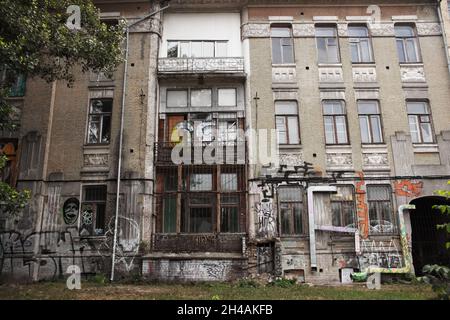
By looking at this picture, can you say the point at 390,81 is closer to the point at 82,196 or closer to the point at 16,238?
the point at 82,196

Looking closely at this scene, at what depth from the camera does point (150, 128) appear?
15.4 meters

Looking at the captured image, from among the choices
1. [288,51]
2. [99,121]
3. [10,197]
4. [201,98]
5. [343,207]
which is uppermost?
[288,51]

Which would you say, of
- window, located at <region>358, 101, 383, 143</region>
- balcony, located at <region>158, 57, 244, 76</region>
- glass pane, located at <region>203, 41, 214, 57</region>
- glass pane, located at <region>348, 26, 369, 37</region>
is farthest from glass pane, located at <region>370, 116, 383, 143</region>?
glass pane, located at <region>203, 41, 214, 57</region>

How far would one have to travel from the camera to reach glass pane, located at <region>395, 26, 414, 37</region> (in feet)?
54.5

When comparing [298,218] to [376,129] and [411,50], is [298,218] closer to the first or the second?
[376,129]

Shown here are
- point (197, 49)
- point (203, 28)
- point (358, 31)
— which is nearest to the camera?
point (358, 31)

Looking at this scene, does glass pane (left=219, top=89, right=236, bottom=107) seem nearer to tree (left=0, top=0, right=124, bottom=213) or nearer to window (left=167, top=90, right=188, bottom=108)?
window (left=167, top=90, right=188, bottom=108)

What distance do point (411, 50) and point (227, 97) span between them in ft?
27.7

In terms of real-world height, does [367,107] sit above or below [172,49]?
below

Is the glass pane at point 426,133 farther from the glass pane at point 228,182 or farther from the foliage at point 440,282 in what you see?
the foliage at point 440,282

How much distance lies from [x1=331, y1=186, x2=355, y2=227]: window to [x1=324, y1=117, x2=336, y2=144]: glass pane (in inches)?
79.0

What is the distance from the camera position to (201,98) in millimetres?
16391

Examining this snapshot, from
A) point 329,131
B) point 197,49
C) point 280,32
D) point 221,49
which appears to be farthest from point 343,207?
point 197,49

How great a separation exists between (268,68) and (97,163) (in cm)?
828
